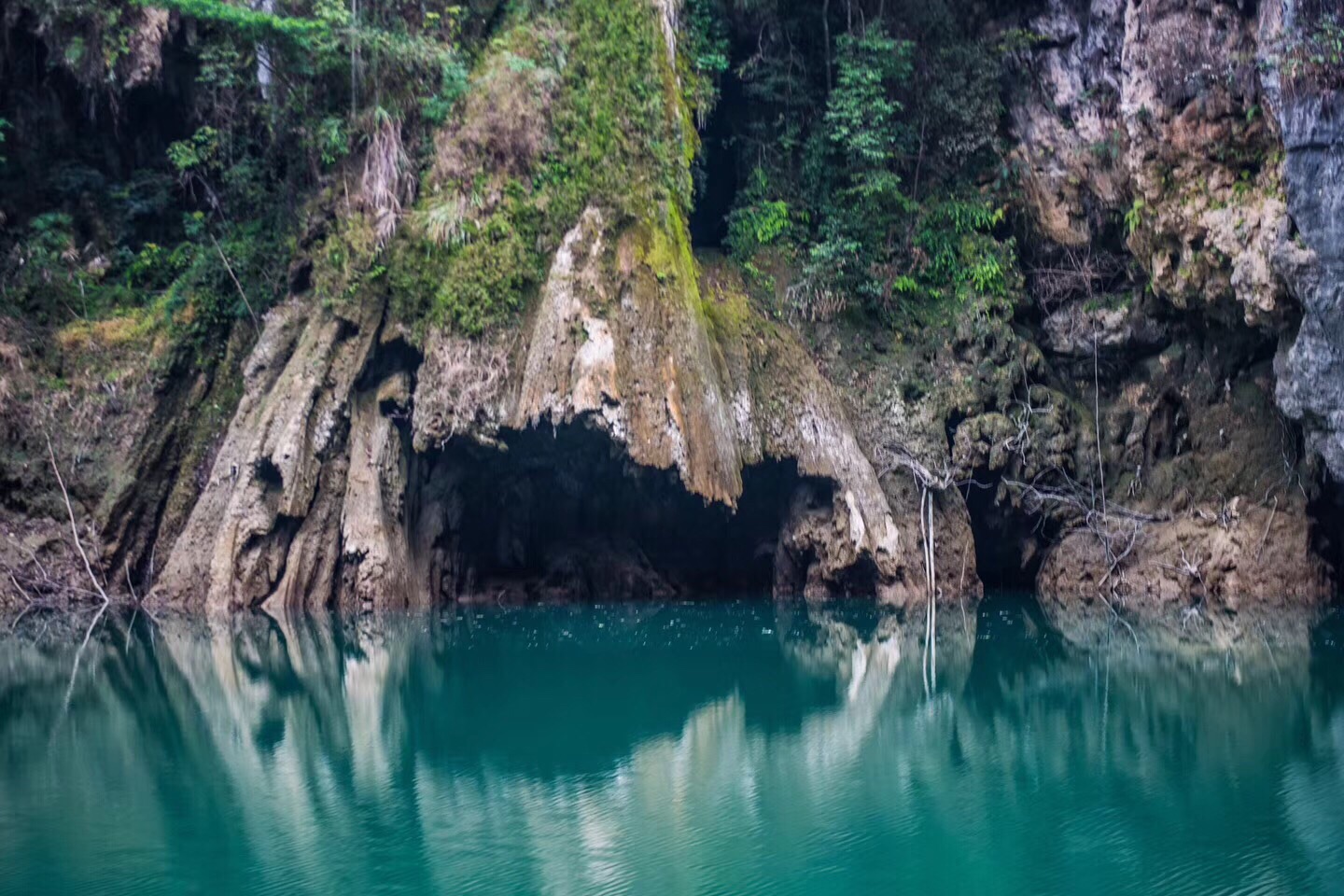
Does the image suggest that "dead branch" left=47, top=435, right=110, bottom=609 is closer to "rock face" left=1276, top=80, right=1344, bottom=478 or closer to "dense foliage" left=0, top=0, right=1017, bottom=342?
"dense foliage" left=0, top=0, right=1017, bottom=342

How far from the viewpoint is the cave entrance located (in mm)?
20469

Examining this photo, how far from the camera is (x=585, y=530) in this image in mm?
18797

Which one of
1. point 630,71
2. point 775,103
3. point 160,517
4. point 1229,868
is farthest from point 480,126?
point 1229,868

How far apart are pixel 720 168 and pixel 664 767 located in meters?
14.2

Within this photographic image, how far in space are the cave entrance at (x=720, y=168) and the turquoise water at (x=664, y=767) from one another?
8817 millimetres

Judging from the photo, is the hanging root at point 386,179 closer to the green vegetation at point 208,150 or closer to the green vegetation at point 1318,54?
the green vegetation at point 208,150

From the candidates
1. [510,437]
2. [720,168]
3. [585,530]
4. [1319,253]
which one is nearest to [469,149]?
[510,437]

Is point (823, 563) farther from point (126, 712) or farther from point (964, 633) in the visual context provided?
point (126, 712)

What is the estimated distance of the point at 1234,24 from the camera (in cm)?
1591

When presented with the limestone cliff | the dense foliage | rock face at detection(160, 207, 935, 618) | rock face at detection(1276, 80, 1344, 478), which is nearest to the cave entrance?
the dense foliage

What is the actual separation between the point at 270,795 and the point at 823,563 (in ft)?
33.8

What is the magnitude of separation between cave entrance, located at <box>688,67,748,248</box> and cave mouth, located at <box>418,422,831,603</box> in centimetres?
477

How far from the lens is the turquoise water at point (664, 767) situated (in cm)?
640

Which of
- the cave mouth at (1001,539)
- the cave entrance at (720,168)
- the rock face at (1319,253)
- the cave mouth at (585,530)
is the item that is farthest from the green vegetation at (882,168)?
the rock face at (1319,253)
